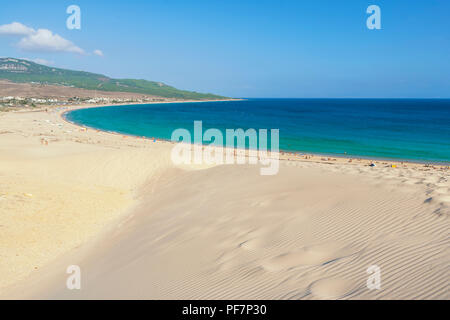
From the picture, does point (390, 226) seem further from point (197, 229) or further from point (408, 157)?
point (408, 157)

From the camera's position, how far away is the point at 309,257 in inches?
228

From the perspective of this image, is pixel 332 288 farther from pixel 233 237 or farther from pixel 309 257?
pixel 233 237

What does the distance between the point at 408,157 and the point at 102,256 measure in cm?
2681

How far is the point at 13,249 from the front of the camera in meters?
7.85

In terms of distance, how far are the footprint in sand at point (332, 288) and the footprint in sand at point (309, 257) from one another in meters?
0.69

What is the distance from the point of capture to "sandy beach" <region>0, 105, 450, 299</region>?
199 inches

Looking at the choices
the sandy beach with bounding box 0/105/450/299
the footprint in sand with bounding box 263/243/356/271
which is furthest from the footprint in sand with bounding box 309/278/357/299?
the footprint in sand with bounding box 263/243/356/271

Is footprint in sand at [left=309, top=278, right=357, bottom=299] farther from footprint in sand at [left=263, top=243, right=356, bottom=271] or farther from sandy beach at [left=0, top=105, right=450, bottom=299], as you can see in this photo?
footprint in sand at [left=263, top=243, right=356, bottom=271]

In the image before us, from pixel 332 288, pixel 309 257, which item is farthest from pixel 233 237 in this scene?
pixel 332 288

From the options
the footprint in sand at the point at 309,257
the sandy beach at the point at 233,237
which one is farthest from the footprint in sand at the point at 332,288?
the footprint in sand at the point at 309,257

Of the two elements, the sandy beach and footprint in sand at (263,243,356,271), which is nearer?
the sandy beach

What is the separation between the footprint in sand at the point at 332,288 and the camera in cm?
444

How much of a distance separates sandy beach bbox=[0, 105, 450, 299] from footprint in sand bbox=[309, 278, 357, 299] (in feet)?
0.05
